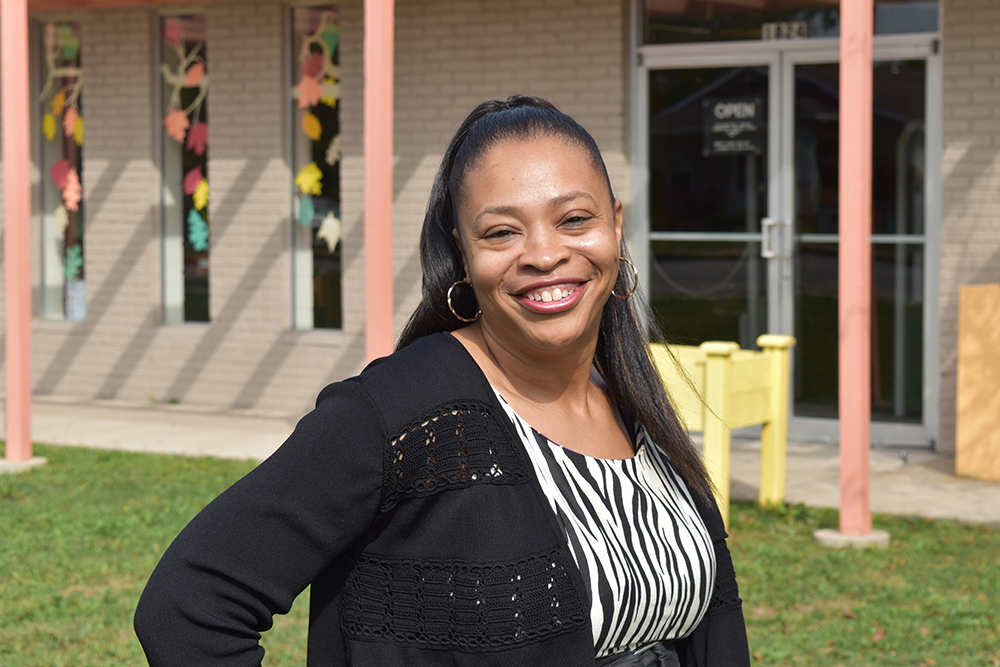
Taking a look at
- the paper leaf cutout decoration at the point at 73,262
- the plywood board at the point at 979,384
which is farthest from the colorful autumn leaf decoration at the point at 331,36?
the plywood board at the point at 979,384

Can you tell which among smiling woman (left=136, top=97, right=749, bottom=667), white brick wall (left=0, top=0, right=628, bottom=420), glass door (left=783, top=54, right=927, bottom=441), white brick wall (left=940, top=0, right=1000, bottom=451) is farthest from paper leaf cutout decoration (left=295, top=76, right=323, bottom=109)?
smiling woman (left=136, top=97, right=749, bottom=667)

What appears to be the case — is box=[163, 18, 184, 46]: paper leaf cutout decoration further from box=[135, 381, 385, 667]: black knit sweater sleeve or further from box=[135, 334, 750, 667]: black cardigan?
box=[135, 381, 385, 667]: black knit sweater sleeve

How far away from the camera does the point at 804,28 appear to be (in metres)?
8.79

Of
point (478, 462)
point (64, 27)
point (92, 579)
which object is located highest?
point (64, 27)

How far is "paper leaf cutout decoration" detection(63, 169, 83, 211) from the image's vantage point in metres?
11.4

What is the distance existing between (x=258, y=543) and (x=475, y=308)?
0.63m

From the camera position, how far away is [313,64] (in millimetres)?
10266

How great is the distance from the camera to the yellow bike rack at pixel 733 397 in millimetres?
6031

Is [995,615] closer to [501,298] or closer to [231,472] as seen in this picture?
[501,298]

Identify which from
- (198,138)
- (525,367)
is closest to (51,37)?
(198,138)

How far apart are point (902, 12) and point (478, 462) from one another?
7609mm

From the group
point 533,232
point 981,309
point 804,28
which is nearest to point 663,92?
point 804,28

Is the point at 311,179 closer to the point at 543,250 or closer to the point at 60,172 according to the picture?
the point at 60,172

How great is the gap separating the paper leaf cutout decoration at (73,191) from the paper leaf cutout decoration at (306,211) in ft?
8.01
